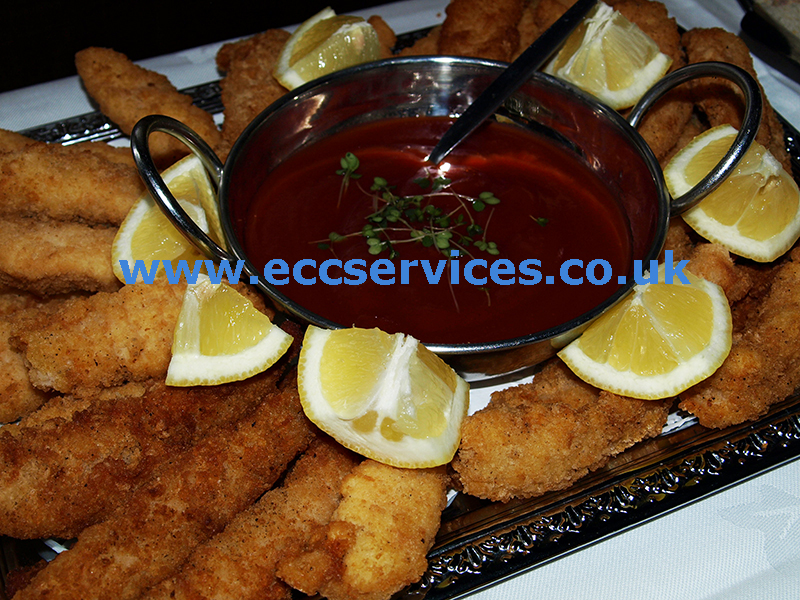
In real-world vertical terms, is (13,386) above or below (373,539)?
below

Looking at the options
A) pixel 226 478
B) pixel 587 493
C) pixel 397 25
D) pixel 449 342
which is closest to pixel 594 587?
pixel 587 493

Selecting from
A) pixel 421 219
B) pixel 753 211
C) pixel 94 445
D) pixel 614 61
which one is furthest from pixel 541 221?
Result: pixel 94 445

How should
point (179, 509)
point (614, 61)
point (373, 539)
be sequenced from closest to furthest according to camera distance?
point (373, 539)
point (179, 509)
point (614, 61)

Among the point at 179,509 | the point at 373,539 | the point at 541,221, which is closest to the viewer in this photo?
the point at 373,539

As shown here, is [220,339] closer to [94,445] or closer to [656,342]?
[94,445]

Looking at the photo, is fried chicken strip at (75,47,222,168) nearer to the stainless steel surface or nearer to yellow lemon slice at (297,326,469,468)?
the stainless steel surface

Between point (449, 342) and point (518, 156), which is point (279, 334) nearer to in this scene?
point (449, 342)

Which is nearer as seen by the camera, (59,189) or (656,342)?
(656,342)
